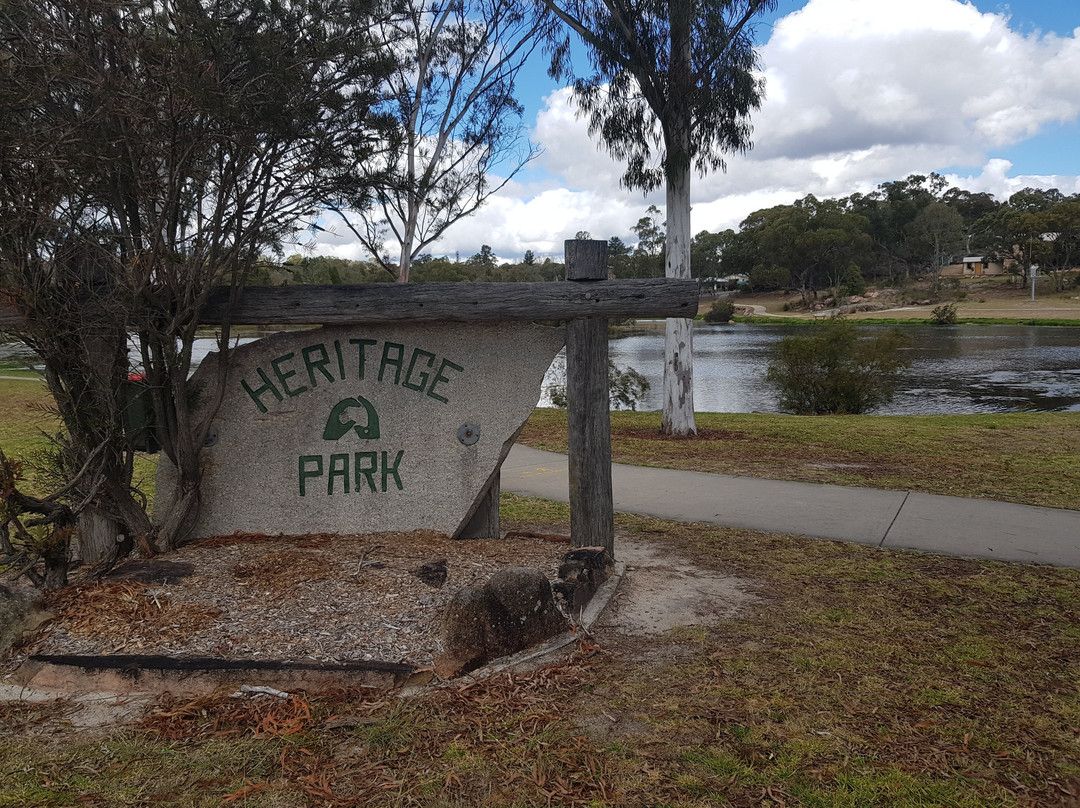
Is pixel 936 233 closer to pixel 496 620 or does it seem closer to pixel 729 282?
pixel 729 282

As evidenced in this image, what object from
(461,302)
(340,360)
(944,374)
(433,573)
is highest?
(461,302)

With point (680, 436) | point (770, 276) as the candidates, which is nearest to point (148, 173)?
point (680, 436)

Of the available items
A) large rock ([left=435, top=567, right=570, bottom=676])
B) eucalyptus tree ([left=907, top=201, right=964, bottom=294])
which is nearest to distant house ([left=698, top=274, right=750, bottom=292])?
eucalyptus tree ([left=907, top=201, right=964, bottom=294])

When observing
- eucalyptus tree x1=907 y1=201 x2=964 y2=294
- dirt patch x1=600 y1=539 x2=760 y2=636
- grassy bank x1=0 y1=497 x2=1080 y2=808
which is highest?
eucalyptus tree x1=907 y1=201 x2=964 y2=294

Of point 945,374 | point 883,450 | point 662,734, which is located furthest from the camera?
point 945,374

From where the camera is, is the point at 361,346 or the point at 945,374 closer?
the point at 361,346

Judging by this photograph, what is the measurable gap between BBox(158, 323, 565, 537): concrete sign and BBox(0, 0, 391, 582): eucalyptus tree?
10.4 inches

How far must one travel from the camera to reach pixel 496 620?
144 inches

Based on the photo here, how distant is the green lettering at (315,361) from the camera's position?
16.2ft

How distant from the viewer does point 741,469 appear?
29.2 ft

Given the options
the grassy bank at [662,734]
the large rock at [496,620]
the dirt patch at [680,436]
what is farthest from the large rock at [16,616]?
the dirt patch at [680,436]

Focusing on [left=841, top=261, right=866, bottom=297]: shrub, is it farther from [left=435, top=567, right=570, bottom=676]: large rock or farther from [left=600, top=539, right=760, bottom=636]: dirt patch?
[left=435, top=567, right=570, bottom=676]: large rock

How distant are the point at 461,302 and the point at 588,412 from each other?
987 millimetres

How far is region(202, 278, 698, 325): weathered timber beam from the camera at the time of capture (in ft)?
15.3
